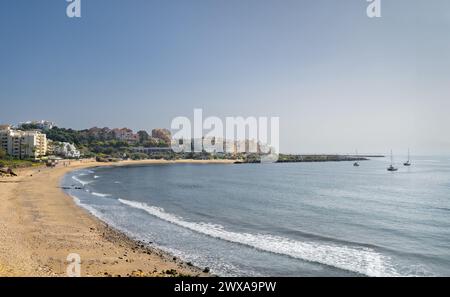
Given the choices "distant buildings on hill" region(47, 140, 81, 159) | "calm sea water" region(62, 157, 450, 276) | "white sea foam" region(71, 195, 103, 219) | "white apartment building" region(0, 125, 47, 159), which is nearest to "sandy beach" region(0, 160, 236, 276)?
"white sea foam" region(71, 195, 103, 219)

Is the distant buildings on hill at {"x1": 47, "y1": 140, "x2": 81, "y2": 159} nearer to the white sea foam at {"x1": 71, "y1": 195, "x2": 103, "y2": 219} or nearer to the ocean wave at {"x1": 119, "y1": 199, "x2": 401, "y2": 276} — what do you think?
the white sea foam at {"x1": 71, "y1": 195, "x2": 103, "y2": 219}

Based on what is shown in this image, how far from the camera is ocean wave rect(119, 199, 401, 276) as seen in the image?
16.8 meters

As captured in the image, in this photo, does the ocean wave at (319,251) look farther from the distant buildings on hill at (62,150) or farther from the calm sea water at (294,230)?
the distant buildings on hill at (62,150)

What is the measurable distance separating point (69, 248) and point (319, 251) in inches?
505

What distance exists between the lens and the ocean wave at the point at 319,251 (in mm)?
16828

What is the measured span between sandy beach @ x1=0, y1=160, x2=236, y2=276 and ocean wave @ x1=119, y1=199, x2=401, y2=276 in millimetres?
5194

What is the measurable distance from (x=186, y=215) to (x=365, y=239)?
47.8ft

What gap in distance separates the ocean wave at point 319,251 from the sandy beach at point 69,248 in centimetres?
519

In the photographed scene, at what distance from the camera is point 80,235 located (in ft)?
72.4

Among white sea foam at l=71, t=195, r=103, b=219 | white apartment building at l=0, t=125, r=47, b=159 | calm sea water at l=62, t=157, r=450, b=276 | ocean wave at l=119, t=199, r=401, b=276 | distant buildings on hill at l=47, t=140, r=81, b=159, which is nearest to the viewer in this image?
ocean wave at l=119, t=199, r=401, b=276

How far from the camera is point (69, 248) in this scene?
1884cm

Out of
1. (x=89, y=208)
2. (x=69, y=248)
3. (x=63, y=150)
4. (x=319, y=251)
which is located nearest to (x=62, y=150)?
(x=63, y=150)

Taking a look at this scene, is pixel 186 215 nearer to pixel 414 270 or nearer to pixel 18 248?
pixel 18 248

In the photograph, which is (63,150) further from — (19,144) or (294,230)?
(294,230)
